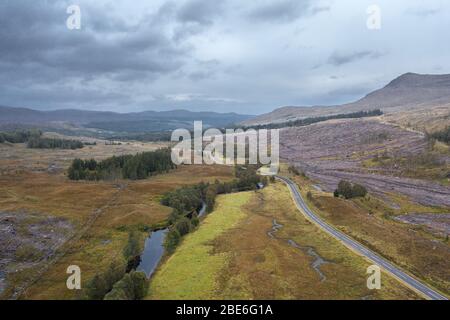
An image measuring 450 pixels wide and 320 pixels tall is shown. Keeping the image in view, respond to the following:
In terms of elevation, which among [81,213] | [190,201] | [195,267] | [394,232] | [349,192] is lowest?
[195,267]

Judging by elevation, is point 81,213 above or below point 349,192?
below

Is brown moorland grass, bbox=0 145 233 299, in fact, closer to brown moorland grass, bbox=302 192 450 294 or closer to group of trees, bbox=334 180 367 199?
brown moorland grass, bbox=302 192 450 294

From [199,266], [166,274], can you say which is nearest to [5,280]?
[166,274]

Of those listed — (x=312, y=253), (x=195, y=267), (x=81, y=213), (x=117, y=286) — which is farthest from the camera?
(x=81, y=213)

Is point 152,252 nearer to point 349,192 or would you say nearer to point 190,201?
point 190,201

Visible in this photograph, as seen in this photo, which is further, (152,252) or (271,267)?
(152,252)

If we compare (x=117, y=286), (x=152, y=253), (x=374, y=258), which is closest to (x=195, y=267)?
(x=152, y=253)
